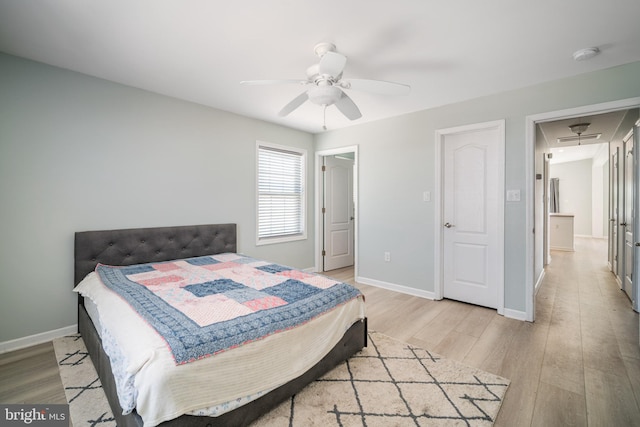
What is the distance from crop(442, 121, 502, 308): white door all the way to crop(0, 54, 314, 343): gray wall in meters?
2.99

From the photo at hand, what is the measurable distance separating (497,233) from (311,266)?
287cm

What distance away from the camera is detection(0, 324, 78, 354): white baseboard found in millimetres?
2322

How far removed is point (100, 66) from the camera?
2518mm

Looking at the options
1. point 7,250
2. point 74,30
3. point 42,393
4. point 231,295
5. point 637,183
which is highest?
point 74,30

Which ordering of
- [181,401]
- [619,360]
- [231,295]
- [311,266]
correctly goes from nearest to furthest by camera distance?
1. [181,401]
2. [231,295]
3. [619,360]
4. [311,266]

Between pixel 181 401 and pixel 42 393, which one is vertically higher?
pixel 181 401

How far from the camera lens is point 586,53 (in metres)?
2.24

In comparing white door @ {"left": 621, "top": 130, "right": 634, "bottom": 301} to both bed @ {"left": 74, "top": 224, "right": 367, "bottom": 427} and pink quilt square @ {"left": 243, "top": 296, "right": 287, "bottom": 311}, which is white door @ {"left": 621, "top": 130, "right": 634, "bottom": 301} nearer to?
bed @ {"left": 74, "top": 224, "right": 367, "bottom": 427}

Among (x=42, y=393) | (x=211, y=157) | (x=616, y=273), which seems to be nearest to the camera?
(x=42, y=393)

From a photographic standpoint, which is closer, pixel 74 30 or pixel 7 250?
pixel 74 30

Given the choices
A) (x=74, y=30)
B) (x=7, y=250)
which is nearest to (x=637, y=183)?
(x=74, y=30)

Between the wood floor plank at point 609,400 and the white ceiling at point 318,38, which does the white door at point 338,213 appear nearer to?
the white ceiling at point 318,38

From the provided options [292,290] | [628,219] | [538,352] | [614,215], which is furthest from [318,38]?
[614,215]

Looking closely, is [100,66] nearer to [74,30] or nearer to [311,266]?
[74,30]
